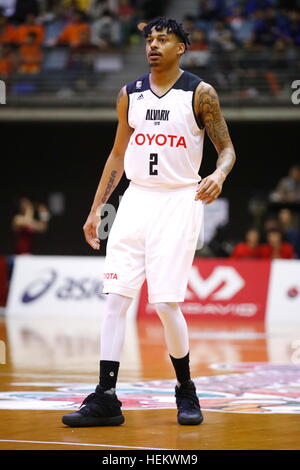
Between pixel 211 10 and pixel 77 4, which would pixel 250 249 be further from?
pixel 77 4

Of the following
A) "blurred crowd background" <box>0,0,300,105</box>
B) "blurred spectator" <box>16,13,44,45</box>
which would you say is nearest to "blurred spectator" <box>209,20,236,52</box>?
"blurred crowd background" <box>0,0,300,105</box>

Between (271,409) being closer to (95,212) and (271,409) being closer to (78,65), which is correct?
(95,212)

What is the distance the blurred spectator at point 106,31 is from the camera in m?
23.3

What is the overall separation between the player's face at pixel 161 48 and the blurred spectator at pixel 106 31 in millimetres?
17011

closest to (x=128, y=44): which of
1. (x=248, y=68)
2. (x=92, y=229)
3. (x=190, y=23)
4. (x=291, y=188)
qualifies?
(x=190, y=23)

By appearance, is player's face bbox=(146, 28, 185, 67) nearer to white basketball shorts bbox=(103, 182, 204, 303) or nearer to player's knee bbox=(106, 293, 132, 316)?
white basketball shorts bbox=(103, 182, 204, 303)

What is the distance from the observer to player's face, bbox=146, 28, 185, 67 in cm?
638

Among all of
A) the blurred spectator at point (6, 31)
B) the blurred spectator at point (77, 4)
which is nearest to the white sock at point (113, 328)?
the blurred spectator at point (6, 31)

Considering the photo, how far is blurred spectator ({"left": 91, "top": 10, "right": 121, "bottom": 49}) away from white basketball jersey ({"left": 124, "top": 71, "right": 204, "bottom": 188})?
56.1ft

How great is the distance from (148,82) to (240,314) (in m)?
10.9

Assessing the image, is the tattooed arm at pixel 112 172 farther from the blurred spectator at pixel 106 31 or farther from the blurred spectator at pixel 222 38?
the blurred spectator at pixel 106 31

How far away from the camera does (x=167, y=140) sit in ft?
20.7

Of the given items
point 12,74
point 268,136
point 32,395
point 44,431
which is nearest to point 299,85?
point 268,136

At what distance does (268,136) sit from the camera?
2516cm
